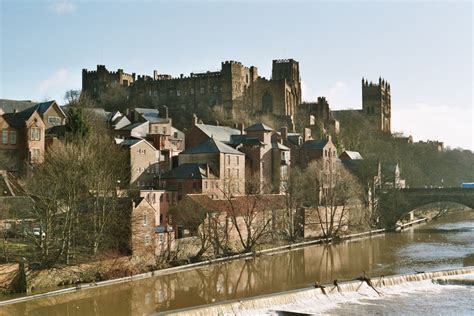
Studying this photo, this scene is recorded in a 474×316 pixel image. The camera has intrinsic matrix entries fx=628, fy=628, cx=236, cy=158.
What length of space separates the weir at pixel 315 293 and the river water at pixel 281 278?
1081 millimetres

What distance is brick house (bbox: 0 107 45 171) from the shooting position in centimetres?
5284

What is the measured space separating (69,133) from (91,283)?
23208 millimetres

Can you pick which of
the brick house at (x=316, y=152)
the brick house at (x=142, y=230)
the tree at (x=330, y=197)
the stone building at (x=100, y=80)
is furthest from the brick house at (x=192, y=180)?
the stone building at (x=100, y=80)

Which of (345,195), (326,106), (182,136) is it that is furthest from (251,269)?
(326,106)

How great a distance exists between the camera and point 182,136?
72.2 m

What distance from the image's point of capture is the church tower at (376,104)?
435ft

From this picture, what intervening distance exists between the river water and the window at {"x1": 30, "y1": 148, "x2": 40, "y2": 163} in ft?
67.6

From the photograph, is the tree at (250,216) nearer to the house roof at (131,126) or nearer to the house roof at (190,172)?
the house roof at (190,172)

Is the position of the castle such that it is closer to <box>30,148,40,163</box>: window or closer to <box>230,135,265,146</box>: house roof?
<box>230,135,265,146</box>: house roof

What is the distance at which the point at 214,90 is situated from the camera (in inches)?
3671

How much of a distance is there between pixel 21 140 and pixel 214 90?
4314 cm

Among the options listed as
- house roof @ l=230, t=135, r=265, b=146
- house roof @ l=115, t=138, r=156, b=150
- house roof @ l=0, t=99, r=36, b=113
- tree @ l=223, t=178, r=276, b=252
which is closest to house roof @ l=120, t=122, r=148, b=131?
house roof @ l=115, t=138, r=156, b=150

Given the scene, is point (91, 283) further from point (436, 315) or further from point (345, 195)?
point (345, 195)

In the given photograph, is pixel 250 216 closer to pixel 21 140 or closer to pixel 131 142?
pixel 131 142
